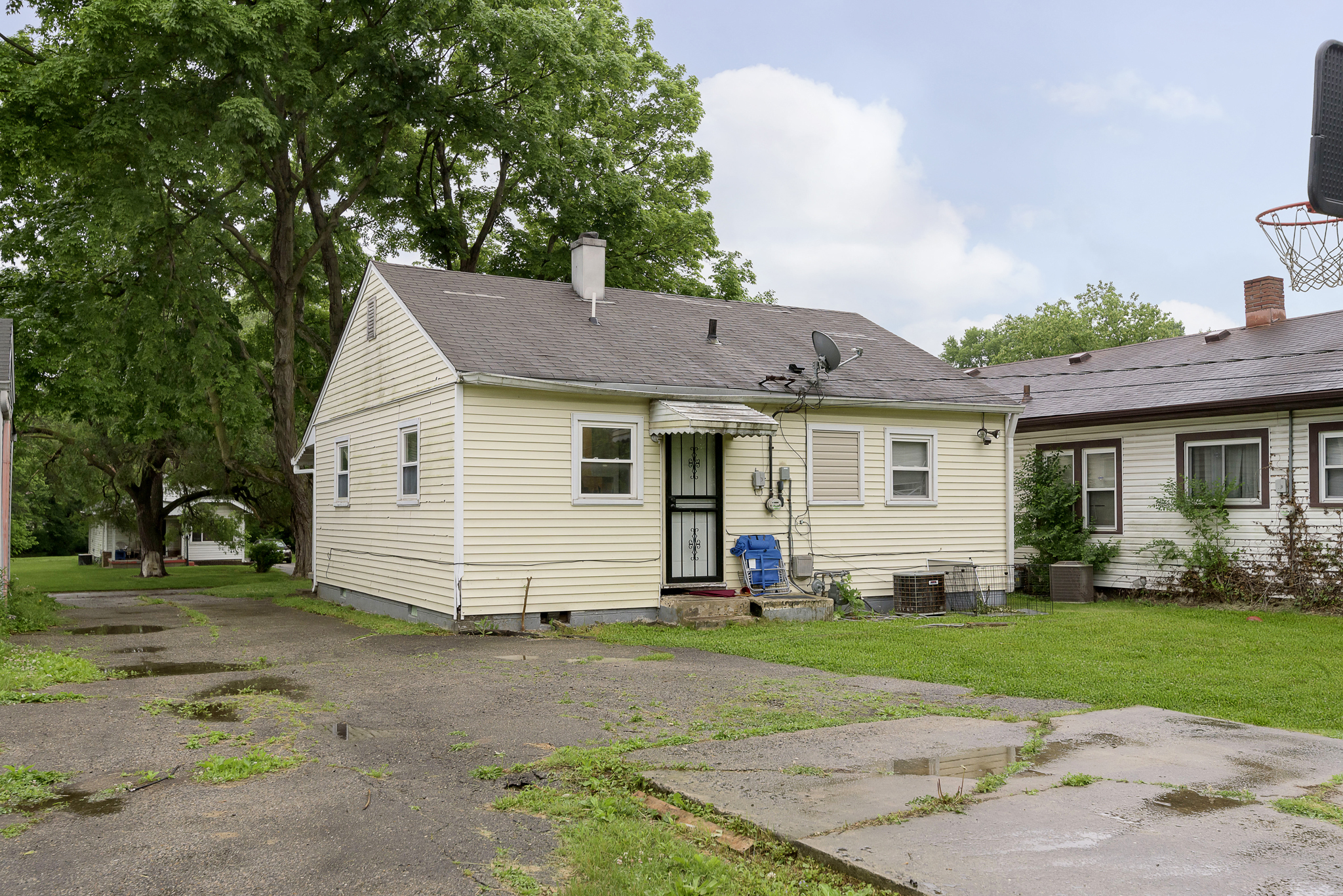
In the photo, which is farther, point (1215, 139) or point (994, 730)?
point (1215, 139)

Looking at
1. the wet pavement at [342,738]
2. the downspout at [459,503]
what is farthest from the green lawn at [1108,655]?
the downspout at [459,503]

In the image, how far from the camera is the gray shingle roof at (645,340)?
1412 cm

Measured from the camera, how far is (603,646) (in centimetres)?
1195

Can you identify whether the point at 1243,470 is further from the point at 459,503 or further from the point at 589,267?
the point at 459,503

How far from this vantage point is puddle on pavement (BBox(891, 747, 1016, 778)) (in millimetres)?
5645

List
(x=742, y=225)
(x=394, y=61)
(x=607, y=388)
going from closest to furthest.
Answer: (x=607, y=388) → (x=394, y=61) → (x=742, y=225)

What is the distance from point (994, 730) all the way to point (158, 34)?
1852cm

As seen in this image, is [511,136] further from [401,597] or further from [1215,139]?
[1215,139]

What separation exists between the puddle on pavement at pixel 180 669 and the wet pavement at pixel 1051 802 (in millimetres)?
5870

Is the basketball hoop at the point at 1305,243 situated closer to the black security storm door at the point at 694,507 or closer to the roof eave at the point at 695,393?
the roof eave at the point at 695,393

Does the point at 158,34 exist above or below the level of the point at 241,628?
above

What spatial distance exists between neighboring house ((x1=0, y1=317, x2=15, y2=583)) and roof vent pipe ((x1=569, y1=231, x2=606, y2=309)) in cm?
859

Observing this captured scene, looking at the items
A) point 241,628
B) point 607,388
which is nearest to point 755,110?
point 607,388

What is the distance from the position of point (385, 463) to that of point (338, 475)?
113 inches
